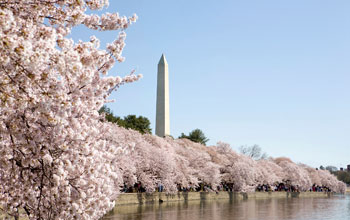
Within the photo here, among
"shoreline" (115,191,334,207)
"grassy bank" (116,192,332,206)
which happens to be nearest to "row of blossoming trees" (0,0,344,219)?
"shoreline" (115,191,334,207)

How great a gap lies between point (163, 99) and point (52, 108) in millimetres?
43312

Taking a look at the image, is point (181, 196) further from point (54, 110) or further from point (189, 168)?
point (54, 110)

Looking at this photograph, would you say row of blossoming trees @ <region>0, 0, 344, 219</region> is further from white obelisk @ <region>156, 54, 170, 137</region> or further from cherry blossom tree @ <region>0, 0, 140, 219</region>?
white obelisk @ <region>156, 54, 170, 137</region>

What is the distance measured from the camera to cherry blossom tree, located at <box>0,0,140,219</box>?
14.8 ft

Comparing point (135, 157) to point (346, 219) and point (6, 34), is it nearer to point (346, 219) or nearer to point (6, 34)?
point (346, 219)

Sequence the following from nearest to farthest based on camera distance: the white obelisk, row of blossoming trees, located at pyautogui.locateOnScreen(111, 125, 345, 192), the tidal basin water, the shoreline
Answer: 1. the tidal basin water
2. the shoreline
3. row of blossoming trees, located at pyautogui.locateOnScreen(111, 125, 345, 192)
4. the white obelisk

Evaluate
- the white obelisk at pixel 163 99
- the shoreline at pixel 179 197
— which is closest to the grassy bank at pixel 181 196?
the shoreline at pixel 179 197

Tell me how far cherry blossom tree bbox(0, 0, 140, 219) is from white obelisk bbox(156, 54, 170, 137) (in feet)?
136

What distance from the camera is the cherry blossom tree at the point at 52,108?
14.8ft

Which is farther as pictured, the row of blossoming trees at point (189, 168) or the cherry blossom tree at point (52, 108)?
the row of blossoming trees at point (189, 168)

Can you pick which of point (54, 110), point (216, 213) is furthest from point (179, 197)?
point (54, 110)

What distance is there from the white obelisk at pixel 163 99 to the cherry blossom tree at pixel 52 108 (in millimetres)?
41351

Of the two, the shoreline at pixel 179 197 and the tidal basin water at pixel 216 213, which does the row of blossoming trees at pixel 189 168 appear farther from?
the tidal basin water at pixel 216 213

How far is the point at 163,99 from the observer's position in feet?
159
